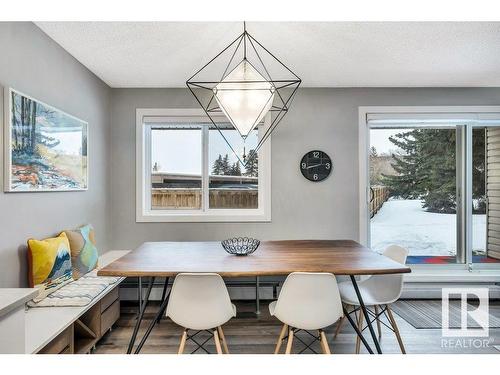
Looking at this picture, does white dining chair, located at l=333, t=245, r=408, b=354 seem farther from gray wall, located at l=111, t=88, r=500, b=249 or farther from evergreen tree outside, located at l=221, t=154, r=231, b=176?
evergreen tree outside, located at l=221, t=154, r=231, b=176

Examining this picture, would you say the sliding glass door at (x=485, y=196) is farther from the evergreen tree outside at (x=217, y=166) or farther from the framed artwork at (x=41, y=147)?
the framed artwork at (x=41, y=147)

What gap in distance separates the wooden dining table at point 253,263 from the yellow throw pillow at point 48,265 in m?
0.48

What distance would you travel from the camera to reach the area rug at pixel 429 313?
2740 millimetres

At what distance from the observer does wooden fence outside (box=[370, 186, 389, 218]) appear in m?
3.62

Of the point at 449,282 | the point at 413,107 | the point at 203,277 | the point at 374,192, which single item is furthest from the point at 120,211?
the point at 449,282

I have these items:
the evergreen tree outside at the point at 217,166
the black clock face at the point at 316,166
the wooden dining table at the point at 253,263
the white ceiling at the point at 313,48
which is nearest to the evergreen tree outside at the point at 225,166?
the evergreen tree outside at the point at 217,166

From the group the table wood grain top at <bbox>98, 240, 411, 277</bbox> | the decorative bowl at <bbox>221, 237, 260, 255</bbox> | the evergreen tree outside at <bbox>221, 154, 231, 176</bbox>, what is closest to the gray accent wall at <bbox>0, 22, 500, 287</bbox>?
the evergreen tree outside at <bbox>221, 154, 231, 176</bbox>

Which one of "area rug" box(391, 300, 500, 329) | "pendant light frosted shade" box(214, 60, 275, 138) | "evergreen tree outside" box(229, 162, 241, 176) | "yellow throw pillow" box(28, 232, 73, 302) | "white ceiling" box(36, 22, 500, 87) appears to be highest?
"white ceiling" box(36, 22, 500, 87)

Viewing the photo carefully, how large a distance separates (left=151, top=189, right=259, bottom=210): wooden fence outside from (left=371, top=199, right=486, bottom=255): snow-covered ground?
1.57m

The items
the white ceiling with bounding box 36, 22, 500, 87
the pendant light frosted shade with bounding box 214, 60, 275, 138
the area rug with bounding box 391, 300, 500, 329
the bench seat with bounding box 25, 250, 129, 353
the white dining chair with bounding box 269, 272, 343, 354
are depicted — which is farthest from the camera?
the area rug with bounding box 391, 300, 500, 329

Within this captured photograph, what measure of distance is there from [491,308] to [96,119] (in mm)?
4556

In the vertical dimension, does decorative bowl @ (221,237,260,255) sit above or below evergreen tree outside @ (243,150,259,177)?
below

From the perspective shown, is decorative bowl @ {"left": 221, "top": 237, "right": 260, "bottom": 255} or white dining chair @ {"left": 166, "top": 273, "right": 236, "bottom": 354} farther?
decorative bowl @ {"left": 221, "top": 237, "right": 260, "bottom": 255}

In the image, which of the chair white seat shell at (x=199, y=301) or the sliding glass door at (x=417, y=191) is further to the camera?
the sliding glass door at (x=417, y=191)
